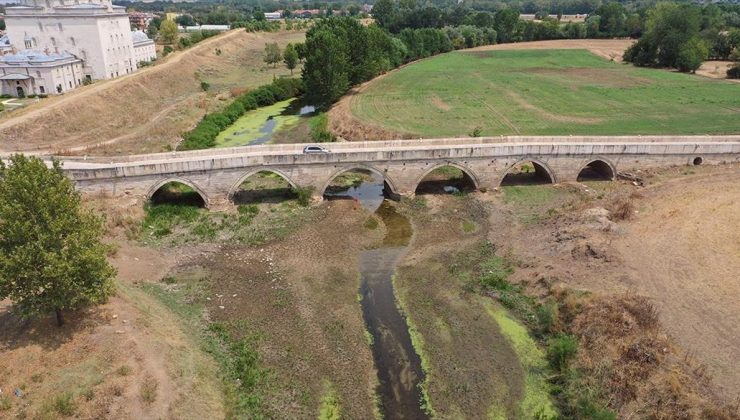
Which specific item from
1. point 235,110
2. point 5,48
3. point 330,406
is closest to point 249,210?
point 330,406

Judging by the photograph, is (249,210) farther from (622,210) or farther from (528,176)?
(622,210)

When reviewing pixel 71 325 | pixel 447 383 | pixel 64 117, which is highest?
pixel 64 117

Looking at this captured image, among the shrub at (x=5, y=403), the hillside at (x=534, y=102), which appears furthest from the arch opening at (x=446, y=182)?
the shrub at (x=5, y=403)

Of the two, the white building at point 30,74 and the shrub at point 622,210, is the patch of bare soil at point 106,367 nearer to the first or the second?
the shrub at point 622,210

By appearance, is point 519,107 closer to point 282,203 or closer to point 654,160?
point 654,160

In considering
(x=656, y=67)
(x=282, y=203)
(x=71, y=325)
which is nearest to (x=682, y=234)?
(x=282, y=203)
